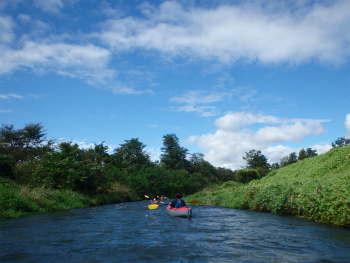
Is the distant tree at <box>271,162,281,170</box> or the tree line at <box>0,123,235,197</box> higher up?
the distant tree at <box>271,162,281,170</box>

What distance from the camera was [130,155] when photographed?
6181cm

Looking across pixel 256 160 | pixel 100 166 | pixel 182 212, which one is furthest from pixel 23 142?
pixel 256 160

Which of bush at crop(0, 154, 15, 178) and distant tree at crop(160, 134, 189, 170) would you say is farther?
distant tree at crop(160, 134, 189, 170)

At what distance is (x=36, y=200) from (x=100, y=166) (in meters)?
13.0

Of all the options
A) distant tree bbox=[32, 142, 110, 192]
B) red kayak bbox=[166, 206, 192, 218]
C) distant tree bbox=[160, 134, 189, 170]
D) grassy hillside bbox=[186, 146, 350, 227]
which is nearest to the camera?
grassy hillside bbox=[186, 146, 350, 227]

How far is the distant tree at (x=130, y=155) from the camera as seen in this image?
60812 millimetres

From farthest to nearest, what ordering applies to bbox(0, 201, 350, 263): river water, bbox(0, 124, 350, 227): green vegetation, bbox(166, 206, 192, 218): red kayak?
bbox(166, 206, 192, 218): red kayak, bbox(0, 124, 350, 227): green vegetation, bbox(0, 201, 350, 263): river water

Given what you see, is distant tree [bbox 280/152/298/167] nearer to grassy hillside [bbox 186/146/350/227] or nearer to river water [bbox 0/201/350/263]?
grassy hillside [bbox 186/146/350/227]

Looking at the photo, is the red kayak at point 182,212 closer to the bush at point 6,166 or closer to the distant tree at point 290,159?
the bush at point 6,166

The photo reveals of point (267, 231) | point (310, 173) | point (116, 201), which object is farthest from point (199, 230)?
point (116, 201)

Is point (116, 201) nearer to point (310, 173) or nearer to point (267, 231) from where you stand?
point (310, 173)

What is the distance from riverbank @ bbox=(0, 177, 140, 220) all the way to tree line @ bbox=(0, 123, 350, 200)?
1662mm

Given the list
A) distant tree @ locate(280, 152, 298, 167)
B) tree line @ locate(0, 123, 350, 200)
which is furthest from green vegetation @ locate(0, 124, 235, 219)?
distant tree @ locate(280, 152, 298, 167)

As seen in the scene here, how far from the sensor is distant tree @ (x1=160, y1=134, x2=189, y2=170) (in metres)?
71.8
